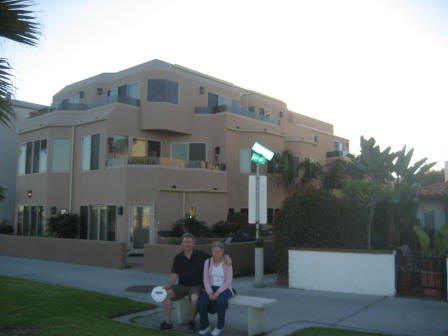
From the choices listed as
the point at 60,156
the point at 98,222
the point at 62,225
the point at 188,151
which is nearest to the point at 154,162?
the point at 188,151

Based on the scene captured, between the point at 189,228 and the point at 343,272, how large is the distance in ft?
35.8

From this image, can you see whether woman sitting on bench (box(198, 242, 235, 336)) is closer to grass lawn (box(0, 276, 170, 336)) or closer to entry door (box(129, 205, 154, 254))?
grass lawn (box(0, 276, 170, 336))

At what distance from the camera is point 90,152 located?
22.5 meters

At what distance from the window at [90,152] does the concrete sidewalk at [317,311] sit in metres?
9.98

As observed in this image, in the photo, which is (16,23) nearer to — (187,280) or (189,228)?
(187,280)

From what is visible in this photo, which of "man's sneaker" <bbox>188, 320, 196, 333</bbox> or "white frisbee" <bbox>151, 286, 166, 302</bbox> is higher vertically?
"white frisbee" <bbox>151, 286, 166, 302</bbox>

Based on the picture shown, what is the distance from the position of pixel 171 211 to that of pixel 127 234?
2.28m

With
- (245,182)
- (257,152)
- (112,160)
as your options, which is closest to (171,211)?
(112,160)

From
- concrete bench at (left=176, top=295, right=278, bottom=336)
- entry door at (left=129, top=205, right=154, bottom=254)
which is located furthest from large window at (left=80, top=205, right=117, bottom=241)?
concrete bench at (left=176, top=295, right=278, bottom=336)

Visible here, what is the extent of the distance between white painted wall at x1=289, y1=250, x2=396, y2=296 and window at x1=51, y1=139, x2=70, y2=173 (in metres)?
15.8

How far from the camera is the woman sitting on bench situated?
7117mm

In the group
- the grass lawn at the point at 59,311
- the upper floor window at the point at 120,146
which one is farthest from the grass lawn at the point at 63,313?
the upper floor window at the point at 120,146

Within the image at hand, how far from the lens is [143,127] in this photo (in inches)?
910

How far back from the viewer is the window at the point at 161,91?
77.3ft
